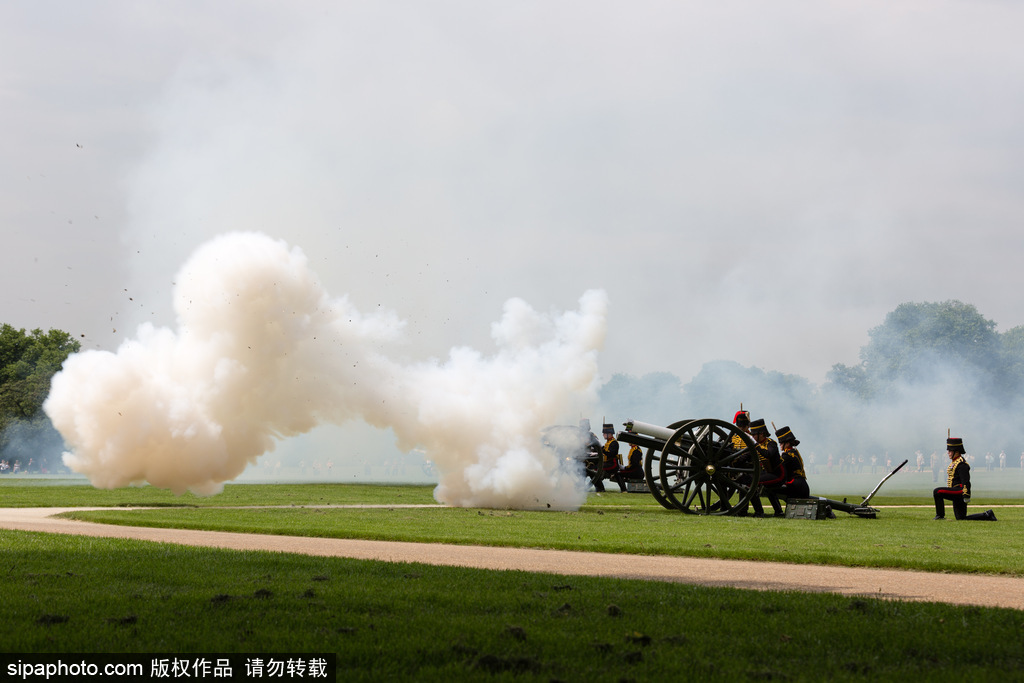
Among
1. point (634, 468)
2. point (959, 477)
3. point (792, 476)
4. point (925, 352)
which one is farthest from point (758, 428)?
point (925, 352)

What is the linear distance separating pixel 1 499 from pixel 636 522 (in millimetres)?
18184

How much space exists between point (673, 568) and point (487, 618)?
15.8 feet

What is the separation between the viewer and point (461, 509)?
2314 centimetres

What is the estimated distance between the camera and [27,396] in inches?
2547

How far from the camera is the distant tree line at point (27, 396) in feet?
211

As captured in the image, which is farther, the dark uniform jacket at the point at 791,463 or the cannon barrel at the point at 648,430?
the dark uniform jacket at the point at 791,463

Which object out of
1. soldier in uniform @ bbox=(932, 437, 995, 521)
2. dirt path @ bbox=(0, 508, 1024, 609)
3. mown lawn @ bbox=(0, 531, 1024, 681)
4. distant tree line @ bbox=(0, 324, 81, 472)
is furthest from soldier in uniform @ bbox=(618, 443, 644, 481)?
distant tree line @ bbox=(0, 324, 81, 472)

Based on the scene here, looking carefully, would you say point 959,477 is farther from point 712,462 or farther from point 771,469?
point 712,462

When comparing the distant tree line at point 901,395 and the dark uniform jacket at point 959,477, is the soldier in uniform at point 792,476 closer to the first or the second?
the dark uniform jacket at point 959,477

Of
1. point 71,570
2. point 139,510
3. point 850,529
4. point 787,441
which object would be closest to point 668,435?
point 787,441

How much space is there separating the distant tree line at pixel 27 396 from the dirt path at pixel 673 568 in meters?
53.4

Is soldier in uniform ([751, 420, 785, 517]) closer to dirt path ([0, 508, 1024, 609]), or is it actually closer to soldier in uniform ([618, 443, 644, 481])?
dirt path ([0, 508, 1024, 609])

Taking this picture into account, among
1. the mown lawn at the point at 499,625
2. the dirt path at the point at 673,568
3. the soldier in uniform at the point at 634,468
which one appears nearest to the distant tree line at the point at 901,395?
the soldier in uniform at the point at 634,468

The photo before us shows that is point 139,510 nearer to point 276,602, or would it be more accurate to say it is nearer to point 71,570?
point 71,570
